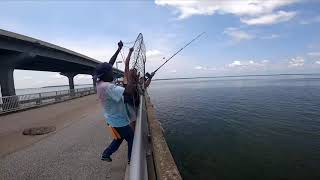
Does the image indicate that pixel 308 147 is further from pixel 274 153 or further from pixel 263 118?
pixel 263 118

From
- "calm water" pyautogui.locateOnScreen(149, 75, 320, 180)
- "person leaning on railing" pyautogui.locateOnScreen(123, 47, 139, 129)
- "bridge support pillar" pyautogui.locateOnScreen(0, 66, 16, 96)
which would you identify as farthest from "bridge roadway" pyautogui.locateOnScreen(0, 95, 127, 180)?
"bridge support pillar" pyautogui.locateOnScreen(0, 66, 16, 96)

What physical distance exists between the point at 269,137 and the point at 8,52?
20.9 meters

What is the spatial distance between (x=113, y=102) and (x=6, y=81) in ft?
71.1

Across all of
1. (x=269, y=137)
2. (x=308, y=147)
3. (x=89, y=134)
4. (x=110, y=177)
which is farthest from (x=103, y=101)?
(x=269, y=137)

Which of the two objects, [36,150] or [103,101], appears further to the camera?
[36,150]

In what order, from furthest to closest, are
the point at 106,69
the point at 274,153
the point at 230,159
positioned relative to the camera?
the point at 274,153 < the point at 230,159 < the point at 106,69

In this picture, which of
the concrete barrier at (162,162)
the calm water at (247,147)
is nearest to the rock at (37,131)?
the concrete barrier at (162,162)

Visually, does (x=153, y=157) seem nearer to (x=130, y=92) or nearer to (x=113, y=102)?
(x=113, y=102)

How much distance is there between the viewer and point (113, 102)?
4629 millimetres

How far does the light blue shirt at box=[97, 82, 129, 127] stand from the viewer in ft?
14.2

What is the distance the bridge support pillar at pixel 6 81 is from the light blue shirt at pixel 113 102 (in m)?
21.2

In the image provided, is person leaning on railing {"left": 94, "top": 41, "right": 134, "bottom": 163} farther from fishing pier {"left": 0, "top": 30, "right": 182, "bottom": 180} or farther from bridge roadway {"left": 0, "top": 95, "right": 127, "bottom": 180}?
bridge roadway {"left": 0, "top": 95, "right": 127, "bottom": 180}

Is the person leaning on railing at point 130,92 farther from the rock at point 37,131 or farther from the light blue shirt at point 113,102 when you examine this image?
the rock at point 37,131

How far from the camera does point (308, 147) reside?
13844 mm
